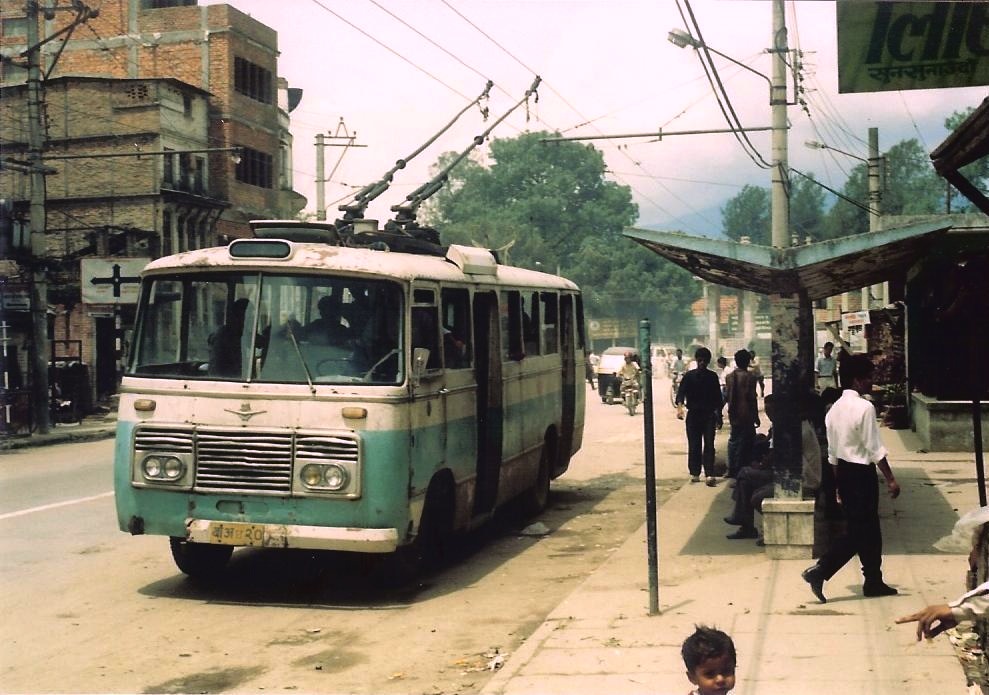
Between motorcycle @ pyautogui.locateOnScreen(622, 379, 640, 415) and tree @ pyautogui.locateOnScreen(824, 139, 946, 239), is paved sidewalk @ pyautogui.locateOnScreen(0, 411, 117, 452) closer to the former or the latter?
motorcycle @ pyautogui.locateOnScreen(622, 379, 640, 415)

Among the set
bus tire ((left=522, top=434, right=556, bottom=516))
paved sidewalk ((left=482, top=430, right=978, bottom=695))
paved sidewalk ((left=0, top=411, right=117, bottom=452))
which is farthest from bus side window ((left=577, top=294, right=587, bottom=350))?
paved sidewalk ((left=0, top=411, right=117, bottom=452))

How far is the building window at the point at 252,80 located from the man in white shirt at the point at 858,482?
46.0 metres

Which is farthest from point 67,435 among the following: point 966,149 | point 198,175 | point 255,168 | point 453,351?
point 255,168

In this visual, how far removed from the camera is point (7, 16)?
52.6 meters

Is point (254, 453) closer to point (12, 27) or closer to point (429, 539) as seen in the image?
point (429, 539)

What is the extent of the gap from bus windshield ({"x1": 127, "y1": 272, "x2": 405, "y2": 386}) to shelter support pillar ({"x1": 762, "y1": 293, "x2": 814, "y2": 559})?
372 centimetres

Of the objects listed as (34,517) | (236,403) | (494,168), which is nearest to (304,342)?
(236,403)

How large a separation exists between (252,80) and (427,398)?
151 ft

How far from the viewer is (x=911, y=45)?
1066cm

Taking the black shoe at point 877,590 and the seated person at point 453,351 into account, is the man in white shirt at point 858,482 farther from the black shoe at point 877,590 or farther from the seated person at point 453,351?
the seated person at point 453,351

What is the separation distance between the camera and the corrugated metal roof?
10180 mm

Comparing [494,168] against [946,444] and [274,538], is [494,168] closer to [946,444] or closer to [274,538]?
[946,444]

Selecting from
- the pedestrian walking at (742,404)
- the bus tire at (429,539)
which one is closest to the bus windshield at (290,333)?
the bus tire at (429,539)

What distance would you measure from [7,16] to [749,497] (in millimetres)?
48928
